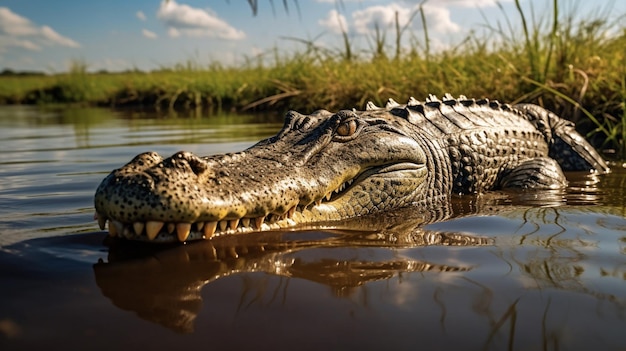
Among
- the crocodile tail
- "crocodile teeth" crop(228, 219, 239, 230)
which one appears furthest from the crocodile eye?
the crocodile tail

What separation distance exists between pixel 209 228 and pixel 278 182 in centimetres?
47

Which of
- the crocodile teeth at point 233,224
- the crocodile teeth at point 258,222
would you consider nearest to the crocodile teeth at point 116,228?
the crocodile teeth at point 233,224

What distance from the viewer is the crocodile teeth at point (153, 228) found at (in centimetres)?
205

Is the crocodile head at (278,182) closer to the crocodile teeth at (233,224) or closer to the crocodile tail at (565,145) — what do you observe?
the crocodile teeth at (233,224)

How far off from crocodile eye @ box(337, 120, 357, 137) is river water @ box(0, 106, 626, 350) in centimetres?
72

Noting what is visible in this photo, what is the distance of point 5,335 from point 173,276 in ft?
1.84

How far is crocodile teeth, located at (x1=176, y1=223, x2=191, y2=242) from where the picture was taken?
212cm

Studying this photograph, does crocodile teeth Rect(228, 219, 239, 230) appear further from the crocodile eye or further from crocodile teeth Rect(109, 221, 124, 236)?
the crocodile eye

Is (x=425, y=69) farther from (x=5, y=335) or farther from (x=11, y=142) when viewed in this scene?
(x=5, y=335)

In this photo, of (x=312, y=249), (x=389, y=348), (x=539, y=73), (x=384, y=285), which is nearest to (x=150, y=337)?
(x=389, y=348)

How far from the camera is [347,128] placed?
10.7 feet

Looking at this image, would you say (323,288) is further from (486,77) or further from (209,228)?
(486,77)

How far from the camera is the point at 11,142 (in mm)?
7430

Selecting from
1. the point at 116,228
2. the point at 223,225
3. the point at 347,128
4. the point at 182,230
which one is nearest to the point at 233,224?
the point at 223,225
